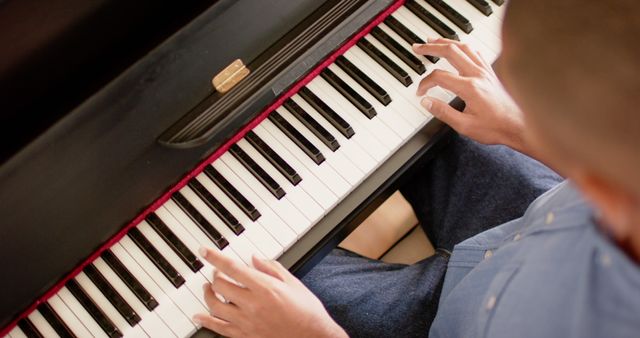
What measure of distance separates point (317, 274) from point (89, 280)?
0.47m

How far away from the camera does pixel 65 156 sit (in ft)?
3.40

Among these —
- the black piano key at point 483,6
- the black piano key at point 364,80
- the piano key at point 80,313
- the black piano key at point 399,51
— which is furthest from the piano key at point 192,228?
the black piano key at point 483,6

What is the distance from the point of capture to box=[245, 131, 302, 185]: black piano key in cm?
121

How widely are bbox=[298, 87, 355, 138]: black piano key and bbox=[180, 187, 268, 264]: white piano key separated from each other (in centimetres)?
28

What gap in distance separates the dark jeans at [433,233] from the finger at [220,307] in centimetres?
24

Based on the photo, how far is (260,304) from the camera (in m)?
1.08

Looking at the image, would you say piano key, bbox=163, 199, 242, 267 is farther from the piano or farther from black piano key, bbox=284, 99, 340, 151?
black piano key, bbox=284, 99, 340, 151

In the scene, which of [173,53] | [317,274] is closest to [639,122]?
[173,53]

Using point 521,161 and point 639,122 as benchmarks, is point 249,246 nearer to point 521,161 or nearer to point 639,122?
point 521,161

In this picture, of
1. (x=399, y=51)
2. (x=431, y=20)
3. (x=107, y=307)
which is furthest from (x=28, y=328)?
(x=431, y=20)

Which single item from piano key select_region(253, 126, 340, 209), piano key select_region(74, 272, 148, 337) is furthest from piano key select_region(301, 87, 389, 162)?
piano key select_region(74, 272, 148, 337)

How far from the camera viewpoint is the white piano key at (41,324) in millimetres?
1134

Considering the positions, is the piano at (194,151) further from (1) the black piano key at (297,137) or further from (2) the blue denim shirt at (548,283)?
(2) the blue denim shirt at (548,283)

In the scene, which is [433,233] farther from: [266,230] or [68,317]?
[68,317]
